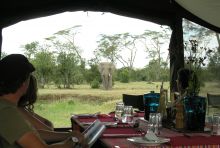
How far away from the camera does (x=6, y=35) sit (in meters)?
4.80

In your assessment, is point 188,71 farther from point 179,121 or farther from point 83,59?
point 83,59

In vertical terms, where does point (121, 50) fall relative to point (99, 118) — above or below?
above

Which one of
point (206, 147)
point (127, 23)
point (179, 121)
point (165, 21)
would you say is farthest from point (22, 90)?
point (127, 23)

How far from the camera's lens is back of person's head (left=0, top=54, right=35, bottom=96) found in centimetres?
178

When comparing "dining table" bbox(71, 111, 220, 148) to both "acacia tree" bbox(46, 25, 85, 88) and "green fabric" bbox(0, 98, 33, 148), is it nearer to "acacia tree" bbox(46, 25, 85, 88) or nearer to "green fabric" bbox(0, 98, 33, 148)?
"green fabric" bbox(0, 98, 33, 148)

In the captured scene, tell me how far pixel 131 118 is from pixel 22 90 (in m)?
1.42

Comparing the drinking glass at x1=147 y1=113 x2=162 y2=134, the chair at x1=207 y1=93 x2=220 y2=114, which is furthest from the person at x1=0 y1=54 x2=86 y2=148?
the chair at x1=207 y1=93 x2=220 y2=114

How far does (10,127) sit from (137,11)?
354 centimetres

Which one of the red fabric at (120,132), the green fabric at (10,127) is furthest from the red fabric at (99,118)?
the green fabric at (10,127)

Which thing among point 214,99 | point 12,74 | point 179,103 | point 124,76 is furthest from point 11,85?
point 124,76

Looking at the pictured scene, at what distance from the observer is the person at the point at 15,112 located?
1.69m

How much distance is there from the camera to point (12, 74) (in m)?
1.78

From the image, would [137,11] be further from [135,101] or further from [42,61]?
[42,61]

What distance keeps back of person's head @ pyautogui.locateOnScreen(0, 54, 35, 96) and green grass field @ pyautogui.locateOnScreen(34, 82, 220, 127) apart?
3807mm
